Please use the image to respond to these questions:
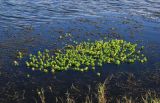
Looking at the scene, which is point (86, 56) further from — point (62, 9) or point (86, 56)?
point (62, 9)

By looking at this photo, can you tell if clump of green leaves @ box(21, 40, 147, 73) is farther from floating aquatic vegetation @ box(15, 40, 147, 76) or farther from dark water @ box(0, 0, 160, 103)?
dark water @ box(0, 0, 160, 103)

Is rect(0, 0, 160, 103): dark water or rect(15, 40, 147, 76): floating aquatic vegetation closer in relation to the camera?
rect(0, 0, 160, 103): dark water

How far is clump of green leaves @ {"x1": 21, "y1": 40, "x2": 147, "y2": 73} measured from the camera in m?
17.5

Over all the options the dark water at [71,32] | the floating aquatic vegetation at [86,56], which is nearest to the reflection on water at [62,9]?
the dark water at [71,32]

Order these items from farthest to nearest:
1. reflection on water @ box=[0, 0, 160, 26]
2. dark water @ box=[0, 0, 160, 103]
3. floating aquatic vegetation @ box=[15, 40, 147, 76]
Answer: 1. reflection on water @ box=[0, 0, 160, 26]
2. floating aquatic vegetation @ box=[15, 40, 147, 76]
3. dark water @ box=[0, 0, 160, 103]

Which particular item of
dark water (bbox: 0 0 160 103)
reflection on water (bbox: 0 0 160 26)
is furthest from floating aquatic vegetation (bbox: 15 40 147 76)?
reflection on water (bbox: 0 0 160 26)

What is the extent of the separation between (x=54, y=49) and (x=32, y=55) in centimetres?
157

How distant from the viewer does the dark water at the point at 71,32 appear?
1592 centimetres

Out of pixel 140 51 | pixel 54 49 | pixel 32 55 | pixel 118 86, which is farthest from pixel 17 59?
pixel 140 51

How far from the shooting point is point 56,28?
2397 centimetres

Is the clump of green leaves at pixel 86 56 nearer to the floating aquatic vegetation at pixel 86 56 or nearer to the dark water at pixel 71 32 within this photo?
the floating aquatic vegetation at pixel 86 56

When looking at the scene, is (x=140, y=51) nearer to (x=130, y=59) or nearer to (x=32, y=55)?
(x=130, y=59)

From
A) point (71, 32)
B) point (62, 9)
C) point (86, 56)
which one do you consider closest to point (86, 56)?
point (86, 56)

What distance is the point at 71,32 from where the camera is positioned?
23250mm
